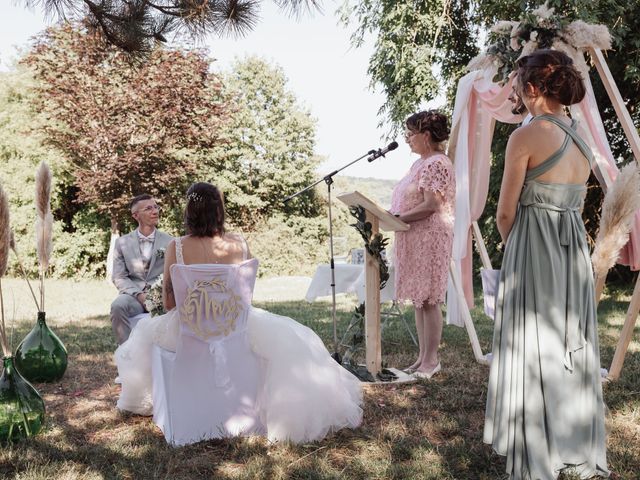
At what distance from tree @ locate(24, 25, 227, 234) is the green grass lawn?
34.0 ft

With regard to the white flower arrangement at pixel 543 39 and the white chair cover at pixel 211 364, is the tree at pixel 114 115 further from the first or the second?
the white chair cover at pixel 211 364

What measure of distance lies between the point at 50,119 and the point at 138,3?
12.4m

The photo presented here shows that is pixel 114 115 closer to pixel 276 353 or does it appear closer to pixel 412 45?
pixel 412 45

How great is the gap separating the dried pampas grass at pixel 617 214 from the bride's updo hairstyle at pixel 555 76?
52cm

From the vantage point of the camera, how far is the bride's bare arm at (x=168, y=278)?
11.0 feet

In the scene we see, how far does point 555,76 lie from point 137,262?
3761mm

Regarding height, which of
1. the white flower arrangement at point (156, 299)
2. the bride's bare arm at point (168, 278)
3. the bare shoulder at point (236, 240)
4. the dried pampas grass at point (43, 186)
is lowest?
the white flower arrangement at point (156, 299)

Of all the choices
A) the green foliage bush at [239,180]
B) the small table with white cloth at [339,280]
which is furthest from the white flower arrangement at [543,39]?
the green foliage bush at [239,180]

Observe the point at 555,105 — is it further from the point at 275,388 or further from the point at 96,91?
→ the point at 96,91

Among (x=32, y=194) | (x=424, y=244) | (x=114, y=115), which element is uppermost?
(x=114, y=115)

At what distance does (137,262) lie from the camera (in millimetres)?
5094

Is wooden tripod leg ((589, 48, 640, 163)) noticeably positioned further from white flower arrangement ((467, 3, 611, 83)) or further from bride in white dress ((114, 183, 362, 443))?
bride in white dress ((114, 183, 362, 443))

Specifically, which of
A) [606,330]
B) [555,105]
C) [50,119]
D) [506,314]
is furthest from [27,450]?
[50,119]

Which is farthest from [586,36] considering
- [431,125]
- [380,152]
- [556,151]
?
[556,151]
